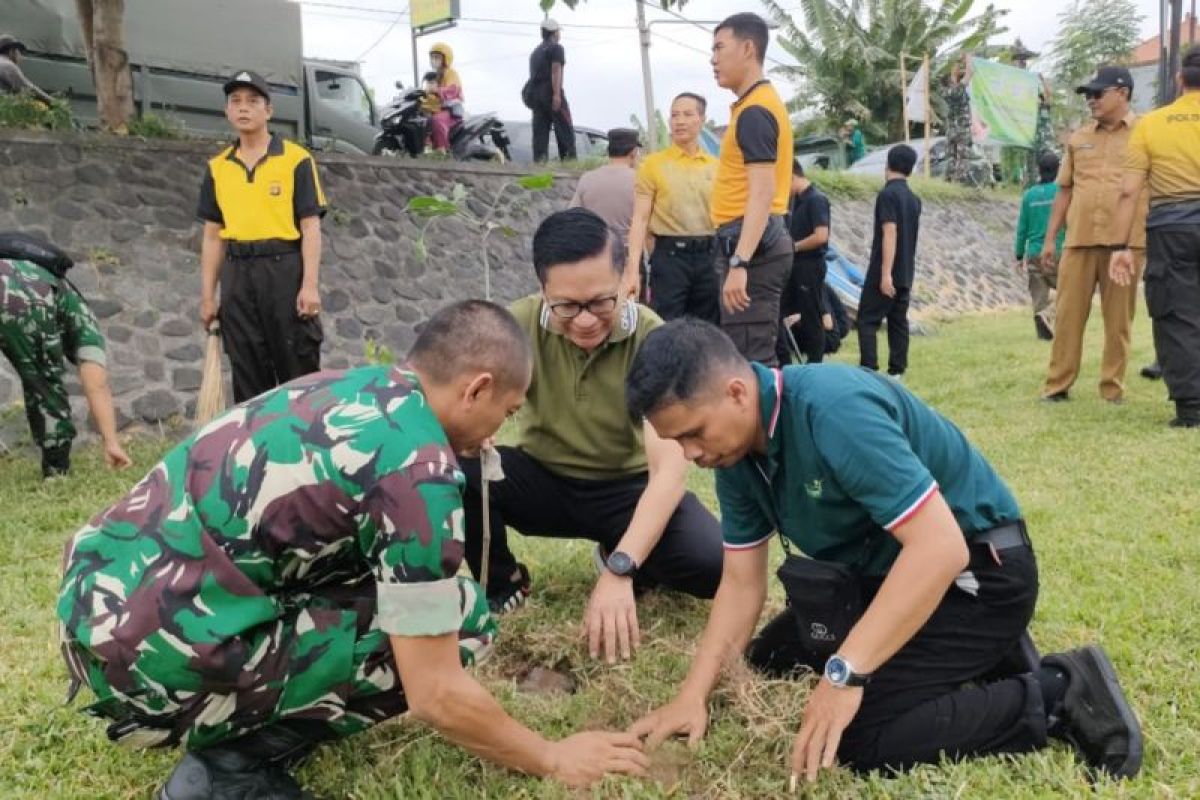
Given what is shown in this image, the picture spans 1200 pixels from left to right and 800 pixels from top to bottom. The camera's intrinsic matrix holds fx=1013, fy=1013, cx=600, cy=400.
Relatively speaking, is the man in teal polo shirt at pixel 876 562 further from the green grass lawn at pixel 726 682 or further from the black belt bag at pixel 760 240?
the black belt bag at pixel 760 240

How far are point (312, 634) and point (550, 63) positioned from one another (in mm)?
8616

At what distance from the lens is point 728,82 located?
428 cm

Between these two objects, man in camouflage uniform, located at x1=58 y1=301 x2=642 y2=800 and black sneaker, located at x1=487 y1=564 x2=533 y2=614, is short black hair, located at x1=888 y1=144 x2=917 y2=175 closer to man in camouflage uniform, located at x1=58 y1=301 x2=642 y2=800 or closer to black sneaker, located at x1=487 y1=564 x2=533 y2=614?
black sneaker, located at x1=487 y1=564 x2=533 y2=614

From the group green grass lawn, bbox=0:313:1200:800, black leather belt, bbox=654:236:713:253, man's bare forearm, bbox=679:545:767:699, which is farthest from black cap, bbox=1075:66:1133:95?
man's bare forearm, bbox=679:545:767:699

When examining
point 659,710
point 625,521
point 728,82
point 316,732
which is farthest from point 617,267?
point 728,82

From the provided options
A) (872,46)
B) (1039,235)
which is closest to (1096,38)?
(872,46)

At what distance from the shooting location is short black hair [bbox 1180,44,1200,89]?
4914 mm

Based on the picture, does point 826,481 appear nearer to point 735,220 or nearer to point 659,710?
point 659,710

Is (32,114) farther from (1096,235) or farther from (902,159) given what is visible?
(1096,235)

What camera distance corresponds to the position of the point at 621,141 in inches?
258

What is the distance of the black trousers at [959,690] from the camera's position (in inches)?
81.6

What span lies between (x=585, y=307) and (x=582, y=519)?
0.73 m

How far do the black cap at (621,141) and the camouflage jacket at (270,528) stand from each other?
197 inches

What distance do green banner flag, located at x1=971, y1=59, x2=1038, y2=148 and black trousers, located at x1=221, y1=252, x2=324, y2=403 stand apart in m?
11.7
